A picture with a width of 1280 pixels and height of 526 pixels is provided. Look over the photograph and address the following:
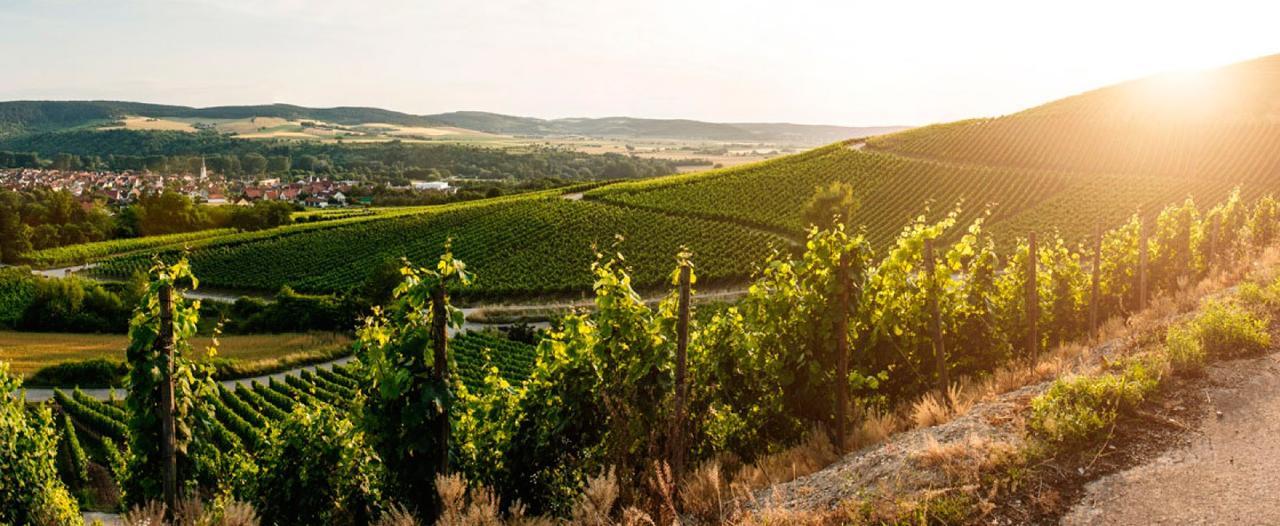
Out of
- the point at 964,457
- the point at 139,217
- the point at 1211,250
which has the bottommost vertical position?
the point at 139,217

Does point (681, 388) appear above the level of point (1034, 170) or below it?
below

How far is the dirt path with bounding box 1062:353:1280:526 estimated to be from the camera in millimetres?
5211

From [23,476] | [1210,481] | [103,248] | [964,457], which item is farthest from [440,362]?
[103,248]

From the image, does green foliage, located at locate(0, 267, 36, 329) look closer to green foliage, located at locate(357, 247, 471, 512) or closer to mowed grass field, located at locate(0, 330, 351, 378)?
mowed grass field, located at locate(0, 330, 351, 378)

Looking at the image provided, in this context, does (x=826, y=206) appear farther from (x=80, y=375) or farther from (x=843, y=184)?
(x=80, y=375)

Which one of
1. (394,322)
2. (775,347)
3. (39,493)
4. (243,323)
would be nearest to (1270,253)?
(775,347)

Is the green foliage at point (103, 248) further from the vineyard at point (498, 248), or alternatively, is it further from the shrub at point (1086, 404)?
the shrub at point (1086, 404)

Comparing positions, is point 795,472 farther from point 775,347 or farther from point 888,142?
point 888,142

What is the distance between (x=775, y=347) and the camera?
8.86m

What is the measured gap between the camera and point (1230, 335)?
8148 millimetres

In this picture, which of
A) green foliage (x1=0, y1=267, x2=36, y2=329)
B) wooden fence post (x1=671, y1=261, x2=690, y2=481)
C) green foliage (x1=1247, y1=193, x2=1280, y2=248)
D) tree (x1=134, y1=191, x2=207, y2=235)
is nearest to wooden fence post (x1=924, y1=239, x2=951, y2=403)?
wooden fence post (x1=671, y1=261, x2=690, y2=481)

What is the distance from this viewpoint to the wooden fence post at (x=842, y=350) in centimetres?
786

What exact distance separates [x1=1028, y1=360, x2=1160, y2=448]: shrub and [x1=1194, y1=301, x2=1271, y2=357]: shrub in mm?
1439

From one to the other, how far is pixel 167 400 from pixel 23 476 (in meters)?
1.78
